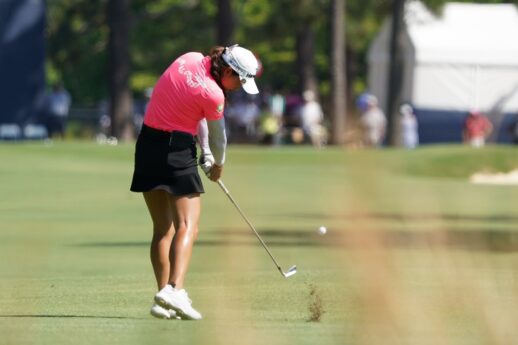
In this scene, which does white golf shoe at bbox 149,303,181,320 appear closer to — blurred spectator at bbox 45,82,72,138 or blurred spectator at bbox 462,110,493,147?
blurred spectator at bbox 45,82,72,138

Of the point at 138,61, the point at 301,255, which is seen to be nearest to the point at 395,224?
the point at 301,255

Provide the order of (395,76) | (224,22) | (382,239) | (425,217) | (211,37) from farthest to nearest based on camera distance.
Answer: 1. (211,37)
2. (224,22)
3. (395,76)
4. (425,217)
5. (382,239)

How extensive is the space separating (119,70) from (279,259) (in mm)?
36236

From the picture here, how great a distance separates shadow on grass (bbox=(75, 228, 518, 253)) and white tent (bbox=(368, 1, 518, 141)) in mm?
30693

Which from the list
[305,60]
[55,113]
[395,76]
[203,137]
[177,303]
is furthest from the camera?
[305,60]

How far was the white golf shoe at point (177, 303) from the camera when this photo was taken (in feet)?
37.6

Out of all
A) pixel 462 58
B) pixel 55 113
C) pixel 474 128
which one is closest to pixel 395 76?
pixel 462 58

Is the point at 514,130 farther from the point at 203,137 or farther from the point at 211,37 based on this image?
the point at 203,137

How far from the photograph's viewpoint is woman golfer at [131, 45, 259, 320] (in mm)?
11766

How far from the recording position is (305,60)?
64.6 metres

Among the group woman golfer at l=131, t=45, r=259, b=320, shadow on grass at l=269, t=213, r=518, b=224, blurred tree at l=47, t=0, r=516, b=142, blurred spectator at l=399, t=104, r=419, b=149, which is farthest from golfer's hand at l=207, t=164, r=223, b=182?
blurred tree at l=47, t=0, r=516, b=142

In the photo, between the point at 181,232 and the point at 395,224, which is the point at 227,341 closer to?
the point at 181,232

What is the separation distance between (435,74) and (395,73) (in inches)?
56.3

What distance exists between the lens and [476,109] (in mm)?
54188
